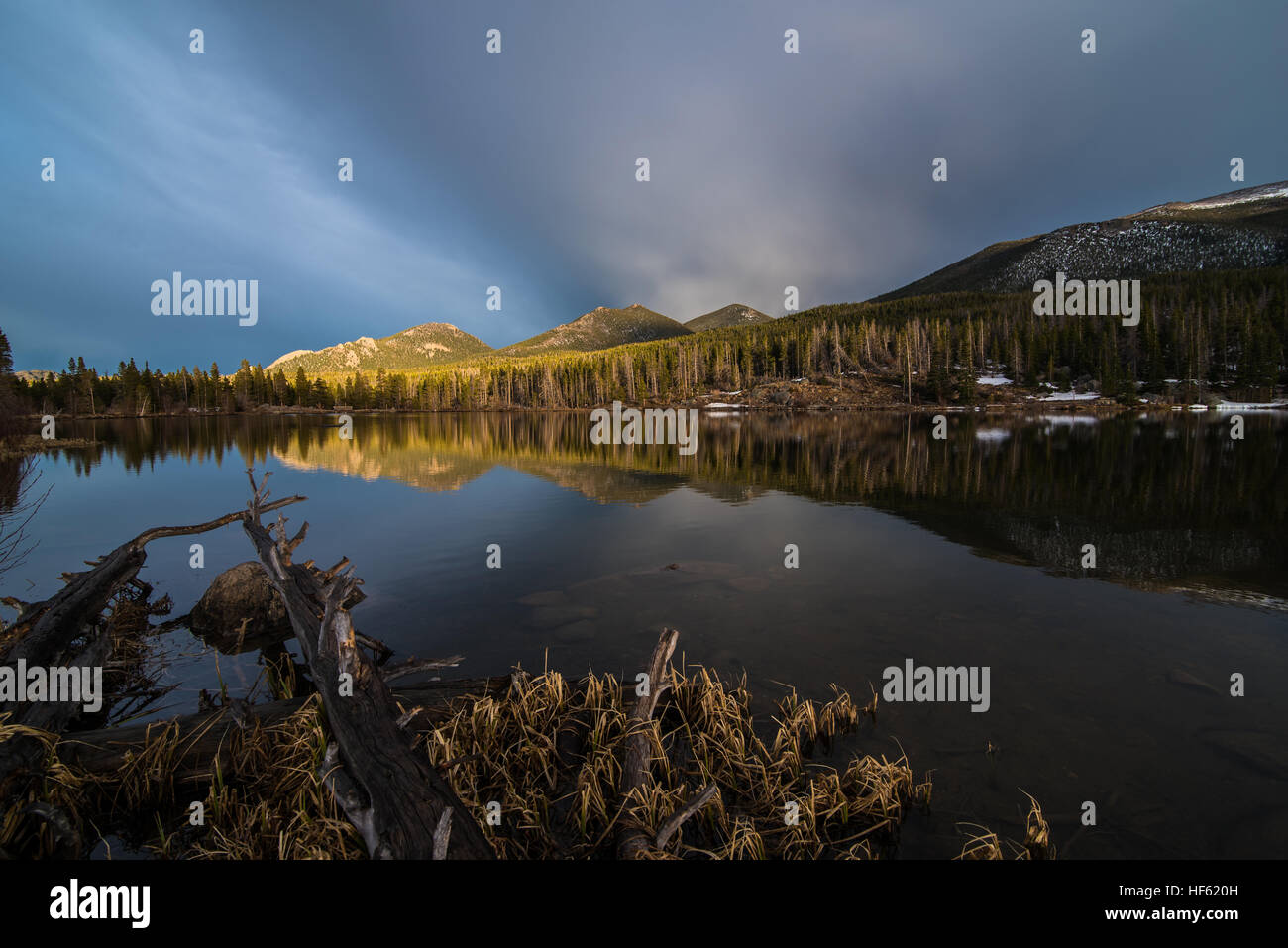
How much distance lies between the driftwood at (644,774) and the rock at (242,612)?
28.7 ft

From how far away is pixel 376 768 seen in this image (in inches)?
204

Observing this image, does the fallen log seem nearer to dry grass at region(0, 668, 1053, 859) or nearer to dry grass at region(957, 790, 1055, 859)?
dry grass at region(0, 668, 1053, 859)

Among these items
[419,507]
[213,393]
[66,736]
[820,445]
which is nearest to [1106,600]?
[66,736]

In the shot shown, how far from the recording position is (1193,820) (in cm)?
598

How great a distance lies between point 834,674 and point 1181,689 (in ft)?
17.0

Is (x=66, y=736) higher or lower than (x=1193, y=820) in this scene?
higher

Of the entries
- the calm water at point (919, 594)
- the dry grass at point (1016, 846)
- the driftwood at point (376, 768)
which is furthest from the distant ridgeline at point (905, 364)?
the driftwood at point (376, 768)

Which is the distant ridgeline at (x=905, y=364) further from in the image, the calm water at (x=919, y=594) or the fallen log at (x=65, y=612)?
the fallen log at (x=65, y=612)

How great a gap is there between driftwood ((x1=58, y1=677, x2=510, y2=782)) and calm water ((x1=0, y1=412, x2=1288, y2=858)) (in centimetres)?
177

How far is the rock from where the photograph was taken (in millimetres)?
11414

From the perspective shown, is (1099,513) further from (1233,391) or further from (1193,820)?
(1233,391)

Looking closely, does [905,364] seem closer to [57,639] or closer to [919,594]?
[919,594]
